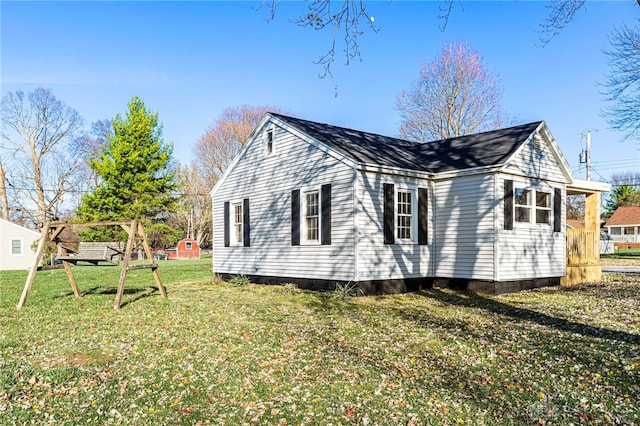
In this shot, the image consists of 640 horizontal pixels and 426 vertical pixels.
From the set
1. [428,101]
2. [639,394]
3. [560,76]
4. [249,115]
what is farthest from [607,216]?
[639,394]

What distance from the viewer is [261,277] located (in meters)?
16.1

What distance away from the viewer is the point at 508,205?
13.3m

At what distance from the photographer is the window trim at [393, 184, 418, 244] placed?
13570mm

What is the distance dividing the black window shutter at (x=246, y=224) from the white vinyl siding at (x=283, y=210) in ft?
0.78

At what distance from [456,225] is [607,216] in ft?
201

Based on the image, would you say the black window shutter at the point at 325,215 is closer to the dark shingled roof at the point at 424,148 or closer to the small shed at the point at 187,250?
the dark shingled roof at the point at 424,148

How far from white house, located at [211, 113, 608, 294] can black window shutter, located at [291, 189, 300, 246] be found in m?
0.03

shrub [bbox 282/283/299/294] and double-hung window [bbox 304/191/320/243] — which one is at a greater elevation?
double-hung window [bbox 304/191/320/243]

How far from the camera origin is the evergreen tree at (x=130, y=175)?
33.7m

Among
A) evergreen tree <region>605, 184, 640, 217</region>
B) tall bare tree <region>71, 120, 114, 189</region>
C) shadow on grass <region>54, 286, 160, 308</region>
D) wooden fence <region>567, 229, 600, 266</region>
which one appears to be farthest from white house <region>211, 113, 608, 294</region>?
evergreen tree <region>605, 184, 640, 217</region>

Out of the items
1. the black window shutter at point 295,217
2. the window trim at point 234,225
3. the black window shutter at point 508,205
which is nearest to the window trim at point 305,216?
the black window shutter at point 295,217

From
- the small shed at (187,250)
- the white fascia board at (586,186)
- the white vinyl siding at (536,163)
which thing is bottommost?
the small shed at (187,250)

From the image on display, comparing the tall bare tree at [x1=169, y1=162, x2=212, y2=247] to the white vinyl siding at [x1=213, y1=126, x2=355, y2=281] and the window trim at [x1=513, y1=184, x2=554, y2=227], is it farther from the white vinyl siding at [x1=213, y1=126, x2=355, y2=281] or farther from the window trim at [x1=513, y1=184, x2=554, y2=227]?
the window trim at [x1=513, y1=184, x2=554, y2=227]

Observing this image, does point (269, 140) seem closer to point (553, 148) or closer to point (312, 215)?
point (312, 215)
